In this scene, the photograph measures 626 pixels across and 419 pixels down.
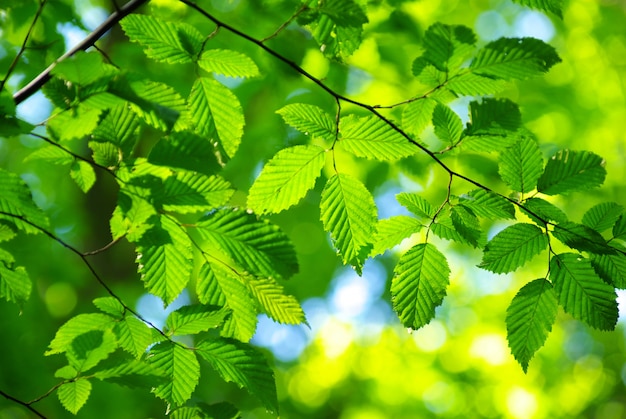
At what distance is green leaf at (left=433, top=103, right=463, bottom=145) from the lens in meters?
0.93

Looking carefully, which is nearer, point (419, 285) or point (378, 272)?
point (419, 285)

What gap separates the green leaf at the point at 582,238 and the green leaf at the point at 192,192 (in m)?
0.54

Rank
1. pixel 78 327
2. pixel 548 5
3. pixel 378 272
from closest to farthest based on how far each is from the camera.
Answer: pixel 548 5, pixel 78 327, pixel 378 272

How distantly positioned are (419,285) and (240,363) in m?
0.33

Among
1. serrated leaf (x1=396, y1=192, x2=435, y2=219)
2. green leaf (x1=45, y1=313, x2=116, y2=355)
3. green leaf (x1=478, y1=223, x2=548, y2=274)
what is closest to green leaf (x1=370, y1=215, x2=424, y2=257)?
serrated leaf (x1=396, y1=192, x2=435, y2=219)

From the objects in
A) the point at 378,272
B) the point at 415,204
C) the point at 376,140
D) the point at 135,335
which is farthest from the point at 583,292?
the point at 378,272

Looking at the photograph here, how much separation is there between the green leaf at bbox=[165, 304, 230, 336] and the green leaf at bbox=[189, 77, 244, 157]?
0.91 feet

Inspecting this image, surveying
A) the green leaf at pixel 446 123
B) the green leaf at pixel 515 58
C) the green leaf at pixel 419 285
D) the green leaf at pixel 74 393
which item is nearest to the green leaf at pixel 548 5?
the green leaf at pixel 515 58

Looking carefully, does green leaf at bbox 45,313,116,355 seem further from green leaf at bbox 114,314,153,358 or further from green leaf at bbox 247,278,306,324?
green leaf at bbox 247,278,306,324

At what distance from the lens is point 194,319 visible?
0.90 meters

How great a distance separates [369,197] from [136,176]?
0.39 m

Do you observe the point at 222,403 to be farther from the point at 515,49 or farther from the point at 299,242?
the point at 299,242

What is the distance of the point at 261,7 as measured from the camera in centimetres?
174

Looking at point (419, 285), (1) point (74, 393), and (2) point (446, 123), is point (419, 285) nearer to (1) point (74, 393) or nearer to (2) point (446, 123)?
(2) point (446, 123)
